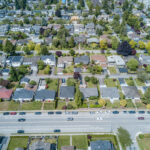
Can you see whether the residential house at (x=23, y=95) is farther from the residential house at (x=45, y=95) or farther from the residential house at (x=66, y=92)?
the residential house at (x=66, y=92)

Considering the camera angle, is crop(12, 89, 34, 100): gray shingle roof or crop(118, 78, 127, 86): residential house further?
crop(118, 78, 127, 86): residential house

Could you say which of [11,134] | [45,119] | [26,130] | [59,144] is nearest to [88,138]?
[59,144]

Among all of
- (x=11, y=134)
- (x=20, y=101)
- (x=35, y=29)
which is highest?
(x=35, y=29)

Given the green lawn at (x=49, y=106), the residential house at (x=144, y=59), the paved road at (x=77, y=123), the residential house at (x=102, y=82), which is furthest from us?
the residential house at (x=144, y=59)

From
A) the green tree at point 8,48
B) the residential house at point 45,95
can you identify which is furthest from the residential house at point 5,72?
the residential house at point 45,95

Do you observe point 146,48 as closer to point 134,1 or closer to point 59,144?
point 59,144

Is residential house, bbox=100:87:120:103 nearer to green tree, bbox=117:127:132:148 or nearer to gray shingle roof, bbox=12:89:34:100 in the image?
green tree, bbox=117:127:132:148

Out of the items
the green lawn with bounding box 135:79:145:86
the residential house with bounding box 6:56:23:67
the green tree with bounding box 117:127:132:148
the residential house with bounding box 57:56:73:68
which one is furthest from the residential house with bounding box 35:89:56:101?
the green lawn with bounding box 135:79:145:86
